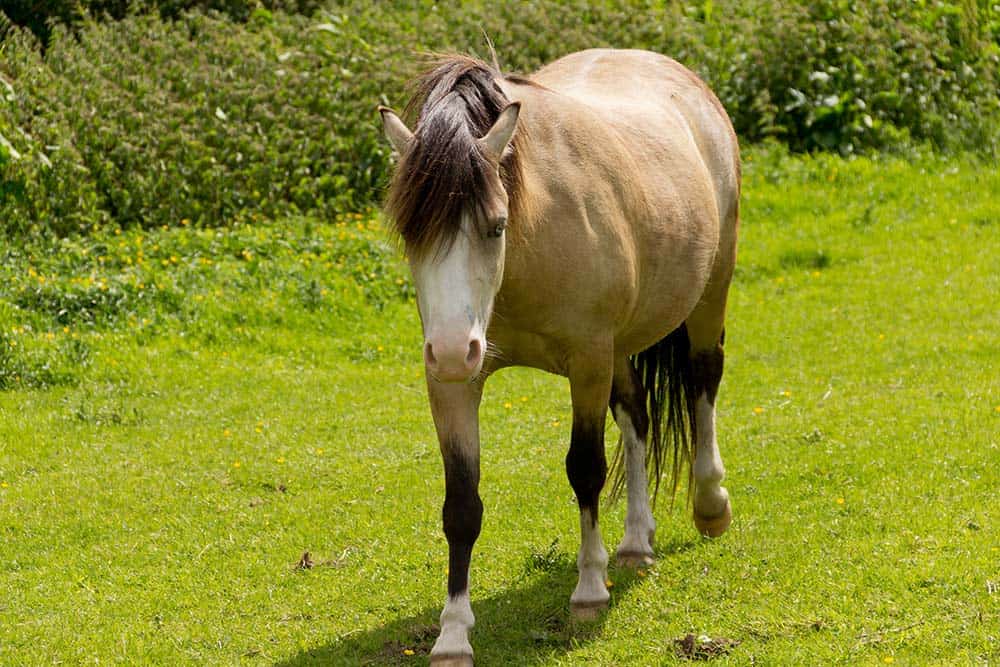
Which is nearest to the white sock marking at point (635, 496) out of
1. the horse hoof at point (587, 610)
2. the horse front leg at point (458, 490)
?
the horse hoof at point (587, 610)

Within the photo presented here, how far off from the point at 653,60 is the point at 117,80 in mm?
6384

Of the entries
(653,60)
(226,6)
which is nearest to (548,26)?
(226,6)

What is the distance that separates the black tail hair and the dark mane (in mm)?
1787

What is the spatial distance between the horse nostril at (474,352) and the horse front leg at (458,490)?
0.60 m

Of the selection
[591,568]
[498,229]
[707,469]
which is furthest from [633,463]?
[498,229]

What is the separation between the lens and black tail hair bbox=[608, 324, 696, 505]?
5.78m

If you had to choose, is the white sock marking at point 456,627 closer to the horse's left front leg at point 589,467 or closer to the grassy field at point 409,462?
the grassy field at point 409,462

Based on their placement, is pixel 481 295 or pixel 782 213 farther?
pixel 782 213

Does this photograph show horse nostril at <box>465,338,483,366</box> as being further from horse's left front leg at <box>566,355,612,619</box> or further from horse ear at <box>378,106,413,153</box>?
horse's left front leg at <box>566,355,612,619</box>

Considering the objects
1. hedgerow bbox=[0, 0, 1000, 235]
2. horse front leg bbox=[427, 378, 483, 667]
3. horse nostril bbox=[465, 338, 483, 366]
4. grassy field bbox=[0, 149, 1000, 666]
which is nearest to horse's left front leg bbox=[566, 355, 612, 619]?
grassy field bbox=[0, 149, 1000, 666]

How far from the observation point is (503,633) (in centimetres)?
479

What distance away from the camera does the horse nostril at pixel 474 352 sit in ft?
12.5

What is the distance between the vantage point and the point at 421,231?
12.8ft

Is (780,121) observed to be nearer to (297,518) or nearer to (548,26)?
(548,26)
